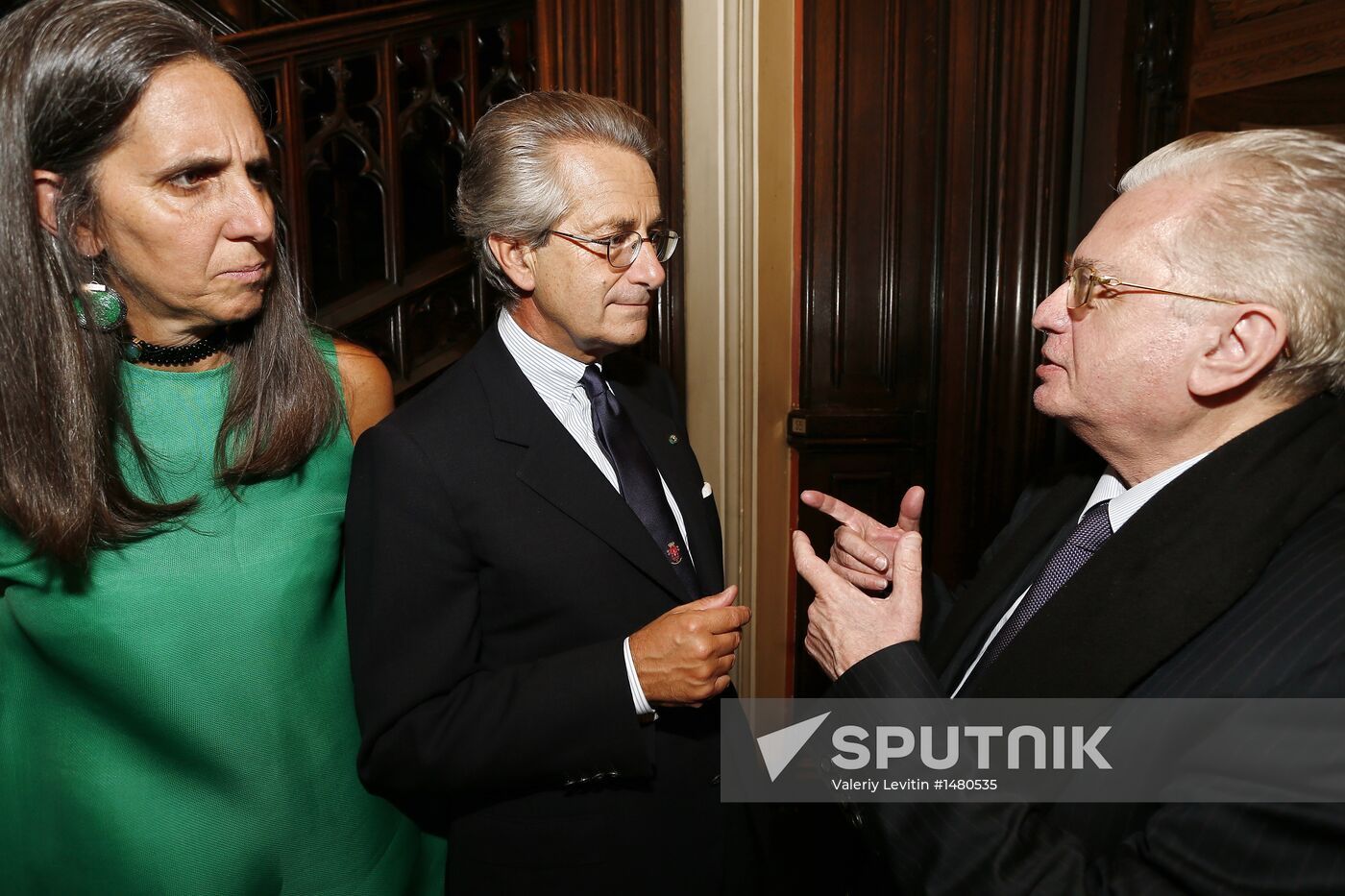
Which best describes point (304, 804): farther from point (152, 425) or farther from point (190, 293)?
point (190, 293)

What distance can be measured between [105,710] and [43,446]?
1.32 ft

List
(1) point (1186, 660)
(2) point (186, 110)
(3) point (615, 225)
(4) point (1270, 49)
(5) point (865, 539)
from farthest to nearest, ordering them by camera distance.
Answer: (4) point (1270, 49) → (5) point (865, 539) → (3) point (615, 225) → (2) point (186, 110) → (1) point (1186, 660)

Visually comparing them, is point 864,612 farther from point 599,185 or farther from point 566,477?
point 599,185

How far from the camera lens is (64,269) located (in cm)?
118

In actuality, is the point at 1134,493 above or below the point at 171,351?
below

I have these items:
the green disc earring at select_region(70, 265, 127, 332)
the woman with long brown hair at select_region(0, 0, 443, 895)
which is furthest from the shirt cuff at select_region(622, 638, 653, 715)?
the green disc earring at select_region(70, 265, 127, 332)

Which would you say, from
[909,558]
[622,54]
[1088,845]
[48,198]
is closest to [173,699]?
[48,198]

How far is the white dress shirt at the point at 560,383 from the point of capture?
1555 millimetres

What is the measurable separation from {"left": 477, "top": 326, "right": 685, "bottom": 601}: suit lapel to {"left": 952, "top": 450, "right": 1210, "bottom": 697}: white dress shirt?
1.69 ft

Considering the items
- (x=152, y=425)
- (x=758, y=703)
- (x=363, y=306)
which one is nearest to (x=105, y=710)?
(x=152, y=425)

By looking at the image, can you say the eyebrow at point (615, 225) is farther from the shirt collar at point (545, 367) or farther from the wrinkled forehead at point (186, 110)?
the wrinkled forehead at point (186, 110)

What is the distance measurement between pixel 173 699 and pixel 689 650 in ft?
2.47

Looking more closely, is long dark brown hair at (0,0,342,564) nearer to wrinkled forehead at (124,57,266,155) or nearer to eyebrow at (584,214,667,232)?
wrinkled forehead at (124,57,266,155)

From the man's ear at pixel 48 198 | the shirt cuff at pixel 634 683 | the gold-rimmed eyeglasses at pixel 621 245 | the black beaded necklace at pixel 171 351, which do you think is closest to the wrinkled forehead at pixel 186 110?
the man's ear at pixel 48 198
